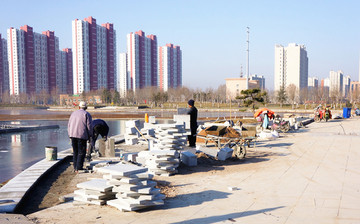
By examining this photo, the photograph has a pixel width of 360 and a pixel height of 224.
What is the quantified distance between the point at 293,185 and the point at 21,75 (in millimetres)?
117088

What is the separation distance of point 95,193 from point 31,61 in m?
116

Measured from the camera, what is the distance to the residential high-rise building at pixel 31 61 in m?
106

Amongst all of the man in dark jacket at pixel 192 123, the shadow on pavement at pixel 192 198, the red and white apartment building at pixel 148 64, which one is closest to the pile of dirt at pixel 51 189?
the shadow on pavement at pixel 192 198

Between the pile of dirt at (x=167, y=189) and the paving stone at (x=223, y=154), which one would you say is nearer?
the pile of dirt at (x=167, y=189)

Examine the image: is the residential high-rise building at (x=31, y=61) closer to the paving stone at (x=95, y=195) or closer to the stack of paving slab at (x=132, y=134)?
the stack of paving slab at (x=132, y=134)

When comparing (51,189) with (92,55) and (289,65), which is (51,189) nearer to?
(92,55)

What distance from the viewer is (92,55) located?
10750 cm

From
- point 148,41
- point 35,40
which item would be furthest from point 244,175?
point 148,41

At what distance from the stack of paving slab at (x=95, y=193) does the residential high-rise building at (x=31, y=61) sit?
10805 centimetres

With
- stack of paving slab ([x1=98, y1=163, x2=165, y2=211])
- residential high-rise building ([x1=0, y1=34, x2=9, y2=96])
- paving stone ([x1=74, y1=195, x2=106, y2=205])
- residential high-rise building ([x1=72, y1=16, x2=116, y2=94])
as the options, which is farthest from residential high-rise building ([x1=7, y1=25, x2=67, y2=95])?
stack of paving slab ([x1=98, y1=163, x2=165, y2=211])

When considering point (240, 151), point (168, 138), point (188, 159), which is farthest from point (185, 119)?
point (188, 159)

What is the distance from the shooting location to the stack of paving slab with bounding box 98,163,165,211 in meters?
5.03

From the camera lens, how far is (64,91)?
12712 cm

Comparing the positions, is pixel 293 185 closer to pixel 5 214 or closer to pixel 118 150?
pixel 5 214
